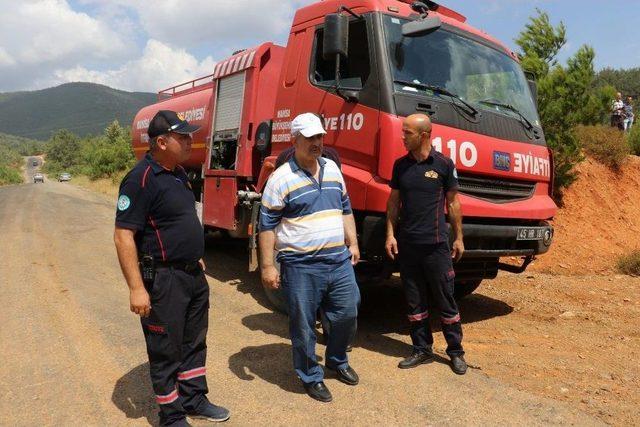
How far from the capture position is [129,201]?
8.71 ft

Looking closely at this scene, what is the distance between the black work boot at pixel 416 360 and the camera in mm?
3859

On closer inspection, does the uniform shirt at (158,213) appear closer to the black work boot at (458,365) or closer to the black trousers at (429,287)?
the black trousers at (429,287)

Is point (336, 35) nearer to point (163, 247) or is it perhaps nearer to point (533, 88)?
point (163, 247)

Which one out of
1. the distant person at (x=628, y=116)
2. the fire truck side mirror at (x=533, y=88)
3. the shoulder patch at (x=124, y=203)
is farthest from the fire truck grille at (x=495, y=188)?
the distant person at (x=628, y=116)

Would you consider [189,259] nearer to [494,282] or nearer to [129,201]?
[129,201]

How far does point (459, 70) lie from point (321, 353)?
266cm

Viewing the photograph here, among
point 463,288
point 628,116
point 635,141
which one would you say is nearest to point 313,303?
point 463,288

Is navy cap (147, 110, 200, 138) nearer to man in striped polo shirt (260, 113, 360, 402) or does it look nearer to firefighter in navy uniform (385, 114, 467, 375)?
man in striped polo shirt (260, 113, 360, 402)

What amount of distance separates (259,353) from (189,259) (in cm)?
158

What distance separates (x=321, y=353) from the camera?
418 centimetres

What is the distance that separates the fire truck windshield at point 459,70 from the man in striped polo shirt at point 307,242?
1.21 meters

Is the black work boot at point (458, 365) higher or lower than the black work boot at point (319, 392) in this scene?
higher

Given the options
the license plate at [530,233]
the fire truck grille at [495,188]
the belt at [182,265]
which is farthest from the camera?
the license plate at [530,233]

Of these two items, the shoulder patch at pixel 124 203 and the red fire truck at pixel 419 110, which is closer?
the shoulder patch at pixel 124 203
